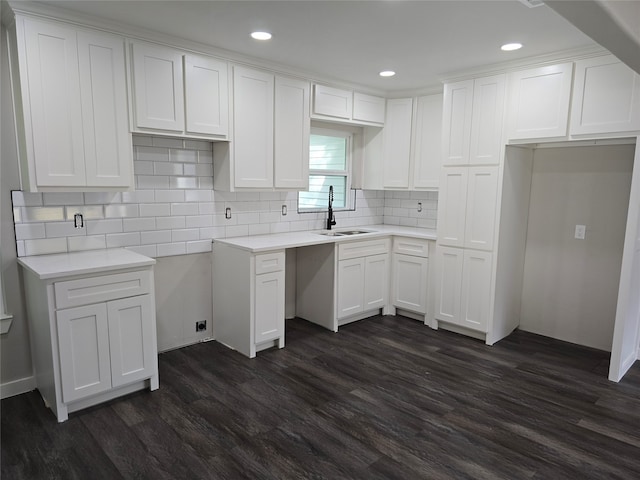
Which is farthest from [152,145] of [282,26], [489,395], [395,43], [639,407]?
[639,407]

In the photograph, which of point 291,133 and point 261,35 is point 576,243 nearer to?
point 291,133

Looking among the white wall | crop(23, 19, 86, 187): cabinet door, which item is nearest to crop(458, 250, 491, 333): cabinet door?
the white wall

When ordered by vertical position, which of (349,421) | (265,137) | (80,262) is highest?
(265,137)

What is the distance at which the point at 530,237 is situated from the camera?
163 inches

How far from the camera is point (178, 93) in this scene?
3.13 metres

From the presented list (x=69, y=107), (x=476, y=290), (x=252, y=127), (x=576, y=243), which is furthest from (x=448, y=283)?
(x=69, y=107)

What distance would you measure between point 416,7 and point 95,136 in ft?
7.10

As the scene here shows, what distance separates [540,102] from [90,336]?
3.67 m

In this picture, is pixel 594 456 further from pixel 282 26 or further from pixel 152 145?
pixel 152 145

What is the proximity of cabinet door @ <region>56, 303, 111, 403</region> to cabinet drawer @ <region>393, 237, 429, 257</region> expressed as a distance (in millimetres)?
2902

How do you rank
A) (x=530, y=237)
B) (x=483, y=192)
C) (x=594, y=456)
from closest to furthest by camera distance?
(x=594, y=456) < (x=483, y=192) < (x=530, y=237)

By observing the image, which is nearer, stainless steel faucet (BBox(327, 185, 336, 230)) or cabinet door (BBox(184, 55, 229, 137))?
cabinet door (BBox(184, 55, 229, 137))

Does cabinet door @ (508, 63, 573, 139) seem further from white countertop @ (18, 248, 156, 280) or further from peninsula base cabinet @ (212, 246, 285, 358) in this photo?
white countertop @ (18, 248, 156, 280)

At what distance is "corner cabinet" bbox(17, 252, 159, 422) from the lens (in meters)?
2.49
